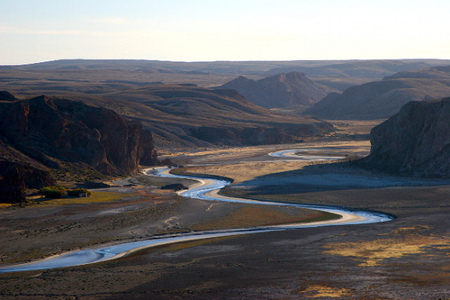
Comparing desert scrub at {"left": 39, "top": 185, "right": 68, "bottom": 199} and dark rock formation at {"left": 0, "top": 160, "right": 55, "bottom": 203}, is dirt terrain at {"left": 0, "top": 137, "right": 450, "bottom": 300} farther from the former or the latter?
desert scrub at {"left": 39, "top": 185, "right": 68, "bottom": 199}

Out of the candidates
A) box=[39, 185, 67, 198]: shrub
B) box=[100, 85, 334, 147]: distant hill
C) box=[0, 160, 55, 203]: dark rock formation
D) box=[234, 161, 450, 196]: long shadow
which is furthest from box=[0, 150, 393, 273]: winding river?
box=[100, 85, 334, 147]: distant hill

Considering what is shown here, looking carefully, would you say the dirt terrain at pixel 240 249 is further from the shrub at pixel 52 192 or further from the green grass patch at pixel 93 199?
the shrub at pixel 52 192

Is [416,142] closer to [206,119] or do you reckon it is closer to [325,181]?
[325,181]

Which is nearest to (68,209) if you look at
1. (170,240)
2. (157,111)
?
(170,240)

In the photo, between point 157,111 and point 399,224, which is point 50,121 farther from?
point 157,111

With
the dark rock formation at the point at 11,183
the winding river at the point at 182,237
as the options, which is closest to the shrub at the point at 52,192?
the dark rock formation at the point at 11,183
